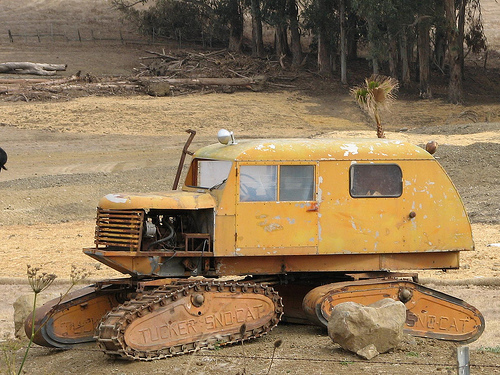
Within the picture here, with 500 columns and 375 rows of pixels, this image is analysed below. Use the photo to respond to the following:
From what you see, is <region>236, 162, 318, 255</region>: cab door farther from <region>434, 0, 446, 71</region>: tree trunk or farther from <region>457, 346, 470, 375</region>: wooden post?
<region>434, 0, 446, 71</region>: tree trunk

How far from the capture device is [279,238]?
10695 mm

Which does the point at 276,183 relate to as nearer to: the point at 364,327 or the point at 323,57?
the point at 364,327

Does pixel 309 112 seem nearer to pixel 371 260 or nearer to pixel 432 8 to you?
pixel 432 8

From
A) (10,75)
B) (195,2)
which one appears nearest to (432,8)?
(195,2)

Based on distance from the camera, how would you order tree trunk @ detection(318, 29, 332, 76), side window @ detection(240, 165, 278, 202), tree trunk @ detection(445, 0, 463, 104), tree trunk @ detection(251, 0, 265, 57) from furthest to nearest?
tree trunk @ detection(251, 0, 265, 57), tree trunk @ detection(318, 29, 332, 76), tree trunk @ detection(445, 0, 463, 104), side window @ detection(240, 165, 278, 202)

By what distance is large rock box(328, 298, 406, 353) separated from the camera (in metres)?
9.33

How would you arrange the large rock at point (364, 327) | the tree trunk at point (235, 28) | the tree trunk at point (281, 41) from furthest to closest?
1. the tree trunk at point (235, 28)
2. the tree trunk at point (281, 41)
3. the large rock at point (364, 327)

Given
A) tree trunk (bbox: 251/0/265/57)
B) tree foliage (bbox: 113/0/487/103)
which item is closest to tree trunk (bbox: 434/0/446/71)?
tree foliage (bbox: 113/0/487/103)

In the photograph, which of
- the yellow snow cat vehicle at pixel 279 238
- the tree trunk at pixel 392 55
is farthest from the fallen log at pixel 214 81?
the yellow snow cat vehicle at pixel 279 238

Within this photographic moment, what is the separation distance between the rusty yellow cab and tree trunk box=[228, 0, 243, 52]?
45.9 m

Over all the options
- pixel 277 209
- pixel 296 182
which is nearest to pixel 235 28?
pixel 296 182

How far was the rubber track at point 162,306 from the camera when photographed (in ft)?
31.0

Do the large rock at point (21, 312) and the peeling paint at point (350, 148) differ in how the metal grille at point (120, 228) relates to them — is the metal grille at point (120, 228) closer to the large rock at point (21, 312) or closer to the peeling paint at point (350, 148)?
the large rock at point (21, 312)

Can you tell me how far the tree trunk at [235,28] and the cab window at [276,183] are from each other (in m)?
46.1
